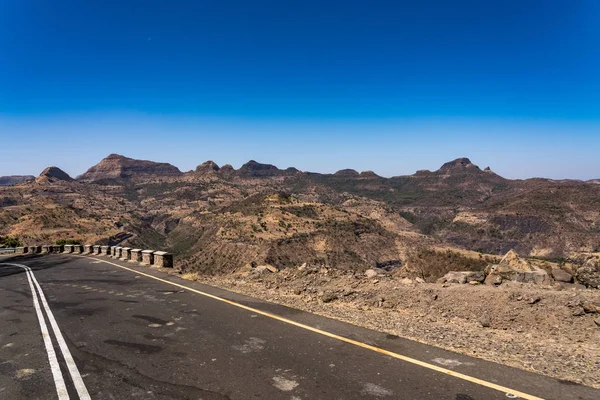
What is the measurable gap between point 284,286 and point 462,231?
4622 inches

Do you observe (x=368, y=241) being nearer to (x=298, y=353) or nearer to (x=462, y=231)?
(x=462, y=231)

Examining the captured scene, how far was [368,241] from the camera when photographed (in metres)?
92.2

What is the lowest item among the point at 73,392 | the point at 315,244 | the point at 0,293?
the point at 315,244

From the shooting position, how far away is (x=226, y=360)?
598 cm

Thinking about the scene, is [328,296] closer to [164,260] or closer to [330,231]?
[164,260]

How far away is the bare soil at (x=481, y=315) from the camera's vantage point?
6.02 meters

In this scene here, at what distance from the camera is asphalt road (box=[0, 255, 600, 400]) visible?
4.85 meters

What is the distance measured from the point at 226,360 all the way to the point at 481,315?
5.85m

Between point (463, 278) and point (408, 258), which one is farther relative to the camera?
point (408, 258)

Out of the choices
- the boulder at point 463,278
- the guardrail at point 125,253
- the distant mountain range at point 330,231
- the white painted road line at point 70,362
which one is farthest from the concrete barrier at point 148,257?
the distant mountain range at point 330,231

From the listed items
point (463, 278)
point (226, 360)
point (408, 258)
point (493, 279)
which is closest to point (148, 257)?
point (226, 360)

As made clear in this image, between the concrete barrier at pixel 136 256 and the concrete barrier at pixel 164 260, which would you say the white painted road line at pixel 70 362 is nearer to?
the concrete barrier at pixel 164 260

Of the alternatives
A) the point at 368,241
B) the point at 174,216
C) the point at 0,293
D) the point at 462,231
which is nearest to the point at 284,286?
the point at 0,293

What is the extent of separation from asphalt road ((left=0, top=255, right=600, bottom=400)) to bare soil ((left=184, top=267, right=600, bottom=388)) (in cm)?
59
